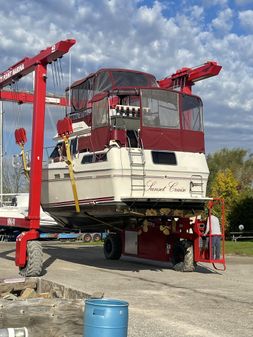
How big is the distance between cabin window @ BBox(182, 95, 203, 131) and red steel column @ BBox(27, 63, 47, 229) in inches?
143

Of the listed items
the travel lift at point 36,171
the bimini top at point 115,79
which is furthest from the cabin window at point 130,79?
the travel lift at point 36,171

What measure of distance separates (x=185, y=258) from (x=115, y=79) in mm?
5285

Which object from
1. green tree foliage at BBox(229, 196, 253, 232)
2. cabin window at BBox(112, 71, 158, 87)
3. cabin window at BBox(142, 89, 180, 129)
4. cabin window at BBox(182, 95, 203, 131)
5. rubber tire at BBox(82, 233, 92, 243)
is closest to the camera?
cabin window at BBox(142, 89, 180, 129)

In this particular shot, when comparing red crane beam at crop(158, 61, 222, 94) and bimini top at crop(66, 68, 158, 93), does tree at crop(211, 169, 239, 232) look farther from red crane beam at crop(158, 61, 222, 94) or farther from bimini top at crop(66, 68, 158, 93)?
bimini top at crop(66, 68, 158, 93)

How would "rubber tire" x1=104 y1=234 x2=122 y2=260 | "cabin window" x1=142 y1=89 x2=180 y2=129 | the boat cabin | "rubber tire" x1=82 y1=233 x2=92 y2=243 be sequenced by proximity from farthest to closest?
"rubber tire" x1=82 y1=233 x2=92 y2=243 → "rubber tire" x1=104 y1=234 x2=122 y2=260 → "cabin window" x1=142 y1=89 x2=180 y2=129 → the boat cabin

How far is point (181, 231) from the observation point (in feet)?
48.5

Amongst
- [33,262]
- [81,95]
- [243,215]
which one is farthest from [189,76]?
[243,215]

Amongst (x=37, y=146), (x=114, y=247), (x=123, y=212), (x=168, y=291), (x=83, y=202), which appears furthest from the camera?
(x=114, y=247)

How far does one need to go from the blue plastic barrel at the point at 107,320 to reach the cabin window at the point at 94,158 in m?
8.19

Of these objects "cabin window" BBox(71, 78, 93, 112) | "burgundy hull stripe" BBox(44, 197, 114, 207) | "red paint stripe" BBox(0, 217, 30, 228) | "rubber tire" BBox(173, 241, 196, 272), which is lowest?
"rubber tire" BBox(173, 241, 196, 272)

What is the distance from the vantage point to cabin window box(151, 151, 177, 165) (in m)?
13.1

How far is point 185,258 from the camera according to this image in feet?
47.6

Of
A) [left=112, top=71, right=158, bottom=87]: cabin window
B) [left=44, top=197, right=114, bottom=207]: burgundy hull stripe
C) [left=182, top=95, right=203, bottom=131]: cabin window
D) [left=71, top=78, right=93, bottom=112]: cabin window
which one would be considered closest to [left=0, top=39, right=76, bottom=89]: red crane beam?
[left=71, top=78, right=93, bottom=112]: cabin window

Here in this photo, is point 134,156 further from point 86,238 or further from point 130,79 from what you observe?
point 86,238
